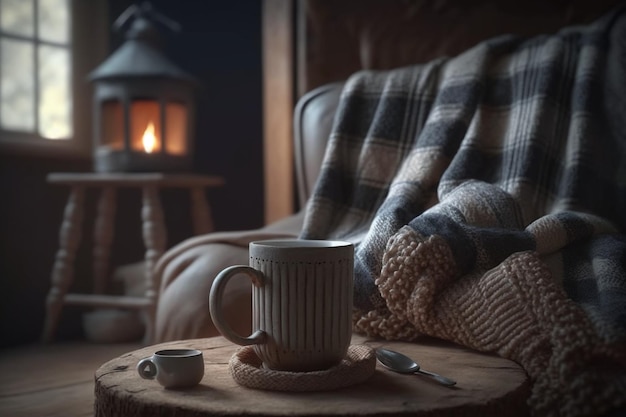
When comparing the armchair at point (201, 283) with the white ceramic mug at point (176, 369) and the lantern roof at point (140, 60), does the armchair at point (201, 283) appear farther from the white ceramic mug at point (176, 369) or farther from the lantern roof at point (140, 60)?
the lantern roof at point (140, 60)

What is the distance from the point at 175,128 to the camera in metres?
2.46

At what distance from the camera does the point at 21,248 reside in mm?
2498

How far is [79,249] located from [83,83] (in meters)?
0.62

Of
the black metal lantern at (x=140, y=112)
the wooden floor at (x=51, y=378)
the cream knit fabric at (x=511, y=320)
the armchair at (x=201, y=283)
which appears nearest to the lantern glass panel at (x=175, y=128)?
the black metal lantern at (x=140, y=112)

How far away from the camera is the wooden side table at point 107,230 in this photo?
231 centimetres

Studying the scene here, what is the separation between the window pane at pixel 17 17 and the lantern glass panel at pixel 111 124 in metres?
0.41

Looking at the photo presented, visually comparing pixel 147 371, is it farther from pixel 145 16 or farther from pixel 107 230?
pixel 145 16

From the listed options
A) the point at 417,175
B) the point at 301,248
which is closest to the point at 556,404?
the point at 301,248

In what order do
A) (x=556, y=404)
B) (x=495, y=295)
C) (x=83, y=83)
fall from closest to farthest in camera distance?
(x=556, y=404) → (x=495, y=295) → (x=83, y=83)

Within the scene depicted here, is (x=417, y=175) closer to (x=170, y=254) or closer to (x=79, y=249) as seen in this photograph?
(x=170, y=254)

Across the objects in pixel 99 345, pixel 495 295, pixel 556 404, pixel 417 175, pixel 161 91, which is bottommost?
pixel 99 345

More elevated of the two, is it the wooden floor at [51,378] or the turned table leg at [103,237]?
the turned table leg at [103,237]

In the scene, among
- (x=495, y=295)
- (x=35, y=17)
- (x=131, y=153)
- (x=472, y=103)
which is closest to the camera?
(x=495, y=295)

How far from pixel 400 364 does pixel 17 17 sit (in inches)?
85.3
